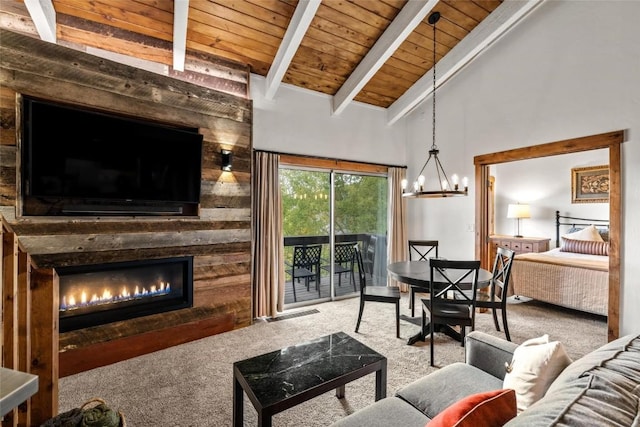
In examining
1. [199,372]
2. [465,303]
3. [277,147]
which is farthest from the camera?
[277,147]

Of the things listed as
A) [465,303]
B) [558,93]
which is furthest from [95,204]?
[558,93]

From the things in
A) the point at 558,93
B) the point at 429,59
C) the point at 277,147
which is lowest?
the point at 277,147

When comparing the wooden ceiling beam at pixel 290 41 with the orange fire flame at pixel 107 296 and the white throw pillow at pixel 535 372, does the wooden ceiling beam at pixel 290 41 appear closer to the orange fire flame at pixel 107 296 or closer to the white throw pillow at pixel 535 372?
the orange fire flame at pixel 107 296

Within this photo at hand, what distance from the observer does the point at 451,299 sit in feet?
9.53

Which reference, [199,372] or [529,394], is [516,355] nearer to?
[529,394]

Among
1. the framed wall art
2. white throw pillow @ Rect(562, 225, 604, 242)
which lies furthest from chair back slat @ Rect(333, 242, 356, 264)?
the framed wall art

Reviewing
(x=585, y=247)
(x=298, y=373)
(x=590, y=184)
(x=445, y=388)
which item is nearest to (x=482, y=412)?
(x=445, y=388)

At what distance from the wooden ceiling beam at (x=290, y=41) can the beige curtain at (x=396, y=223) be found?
2490 millimetres

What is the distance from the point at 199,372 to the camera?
264cm

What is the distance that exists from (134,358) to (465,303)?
3195 mm

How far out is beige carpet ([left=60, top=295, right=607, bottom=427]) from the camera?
212cm

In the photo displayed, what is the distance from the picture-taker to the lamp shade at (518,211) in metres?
6.34

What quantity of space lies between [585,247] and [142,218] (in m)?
6.55

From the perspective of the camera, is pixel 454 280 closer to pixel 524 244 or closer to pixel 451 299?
pixel 451 299
